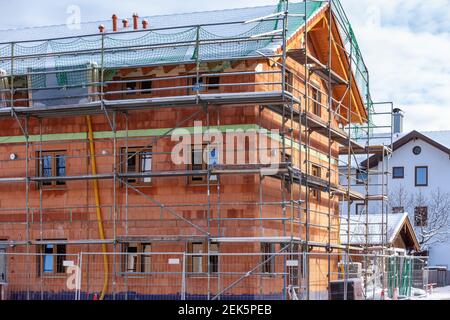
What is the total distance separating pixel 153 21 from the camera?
32.4 m

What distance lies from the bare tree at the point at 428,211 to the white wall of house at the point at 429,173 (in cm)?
31

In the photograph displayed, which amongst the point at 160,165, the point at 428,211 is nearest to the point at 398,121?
the point at 428,211

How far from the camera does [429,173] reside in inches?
2378

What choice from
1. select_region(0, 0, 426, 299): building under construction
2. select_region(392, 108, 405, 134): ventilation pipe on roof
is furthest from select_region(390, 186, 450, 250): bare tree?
select_region(0, 0, 426, 299): building under construction

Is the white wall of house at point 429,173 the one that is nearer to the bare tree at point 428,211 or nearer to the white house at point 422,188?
the white house at point 422,188

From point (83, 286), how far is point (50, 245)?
1.81 m

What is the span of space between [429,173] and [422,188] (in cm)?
112

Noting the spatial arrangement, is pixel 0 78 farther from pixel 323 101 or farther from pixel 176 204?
pixel 323 101

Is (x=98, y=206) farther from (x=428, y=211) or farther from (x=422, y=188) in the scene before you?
(x=422, y=188)

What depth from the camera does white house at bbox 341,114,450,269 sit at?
5878cm

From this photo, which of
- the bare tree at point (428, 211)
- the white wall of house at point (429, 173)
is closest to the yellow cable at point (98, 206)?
the white wall of house at point (429, 173)

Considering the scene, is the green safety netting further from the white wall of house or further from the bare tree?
the white wall of house

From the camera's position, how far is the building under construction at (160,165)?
25.7m
